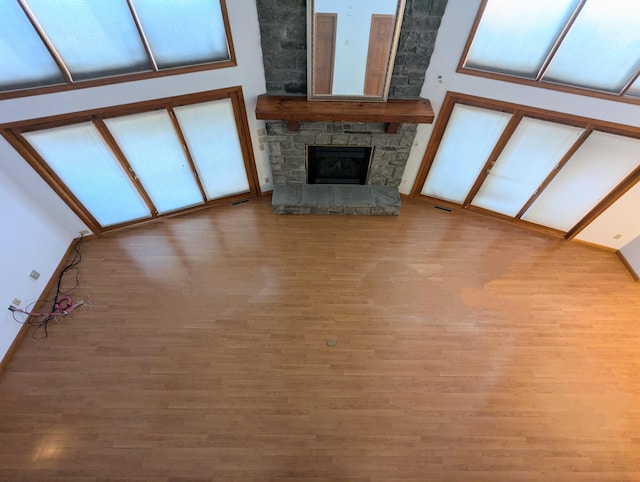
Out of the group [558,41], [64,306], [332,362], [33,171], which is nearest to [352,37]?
[558,41]

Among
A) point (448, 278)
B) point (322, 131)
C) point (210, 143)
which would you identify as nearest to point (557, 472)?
point (448, 278)

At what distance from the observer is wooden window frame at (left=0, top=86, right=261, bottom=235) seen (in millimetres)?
3453

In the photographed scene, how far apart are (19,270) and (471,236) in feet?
19.3

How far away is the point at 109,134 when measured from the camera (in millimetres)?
3832

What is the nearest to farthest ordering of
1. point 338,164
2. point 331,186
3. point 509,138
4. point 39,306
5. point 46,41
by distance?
point 46,41, point 39,306, point 509,138, point 338,164, point 331,186

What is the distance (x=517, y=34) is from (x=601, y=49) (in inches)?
30.2

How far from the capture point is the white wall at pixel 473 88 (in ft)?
10.9

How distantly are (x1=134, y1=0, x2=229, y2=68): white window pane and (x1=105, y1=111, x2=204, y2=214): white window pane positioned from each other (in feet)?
2.35

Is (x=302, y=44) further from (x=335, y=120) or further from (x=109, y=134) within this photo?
(x=109, y=134)

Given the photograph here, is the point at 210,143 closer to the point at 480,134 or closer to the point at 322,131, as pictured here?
the point at 322,131

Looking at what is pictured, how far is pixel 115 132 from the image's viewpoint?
12.7 feet

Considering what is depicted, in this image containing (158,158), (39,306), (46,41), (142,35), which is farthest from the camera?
(158,158)

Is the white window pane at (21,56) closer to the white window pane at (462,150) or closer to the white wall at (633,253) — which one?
the white window pane at (462,150)

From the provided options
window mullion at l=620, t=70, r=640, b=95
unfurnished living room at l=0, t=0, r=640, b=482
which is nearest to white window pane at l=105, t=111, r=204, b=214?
unfurnished living room at l=0, t=0, r=640, b=482
